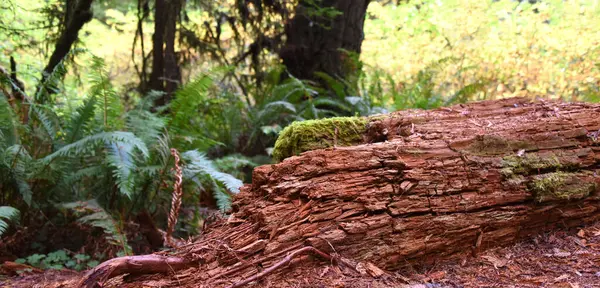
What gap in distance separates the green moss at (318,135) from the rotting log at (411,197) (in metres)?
0.05

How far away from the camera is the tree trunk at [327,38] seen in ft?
18.9

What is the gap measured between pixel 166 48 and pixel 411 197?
4.04 metres

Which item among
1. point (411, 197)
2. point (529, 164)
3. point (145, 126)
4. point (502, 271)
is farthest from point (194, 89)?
point (502, 271)

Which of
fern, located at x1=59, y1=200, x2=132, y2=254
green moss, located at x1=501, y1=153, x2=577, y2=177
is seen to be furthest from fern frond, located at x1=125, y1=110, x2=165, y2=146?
green moss, located at x1=501, y1=153, x2=577, y2=177

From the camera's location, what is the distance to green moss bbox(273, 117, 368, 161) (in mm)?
2209

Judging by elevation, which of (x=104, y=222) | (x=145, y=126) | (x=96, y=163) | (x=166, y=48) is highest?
(x=166, y=48)

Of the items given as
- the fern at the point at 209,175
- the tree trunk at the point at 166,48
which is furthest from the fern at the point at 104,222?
the tree trunk at the point at 166,48

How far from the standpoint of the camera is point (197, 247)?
1705 mm

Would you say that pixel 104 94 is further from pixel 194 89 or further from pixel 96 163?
pixel 194 89

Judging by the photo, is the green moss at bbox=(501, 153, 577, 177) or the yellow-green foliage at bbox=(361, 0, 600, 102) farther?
the yellow-green foliage at bbox=(361, 0, 600, 102)

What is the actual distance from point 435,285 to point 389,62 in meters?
9.15

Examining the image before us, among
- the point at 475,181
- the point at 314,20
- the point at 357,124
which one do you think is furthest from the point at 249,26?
the point at 475,181

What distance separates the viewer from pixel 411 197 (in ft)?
5.93

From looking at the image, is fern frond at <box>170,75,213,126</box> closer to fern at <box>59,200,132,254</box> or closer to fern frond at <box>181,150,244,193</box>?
fern frond at <box>181,150,244,193</box>
